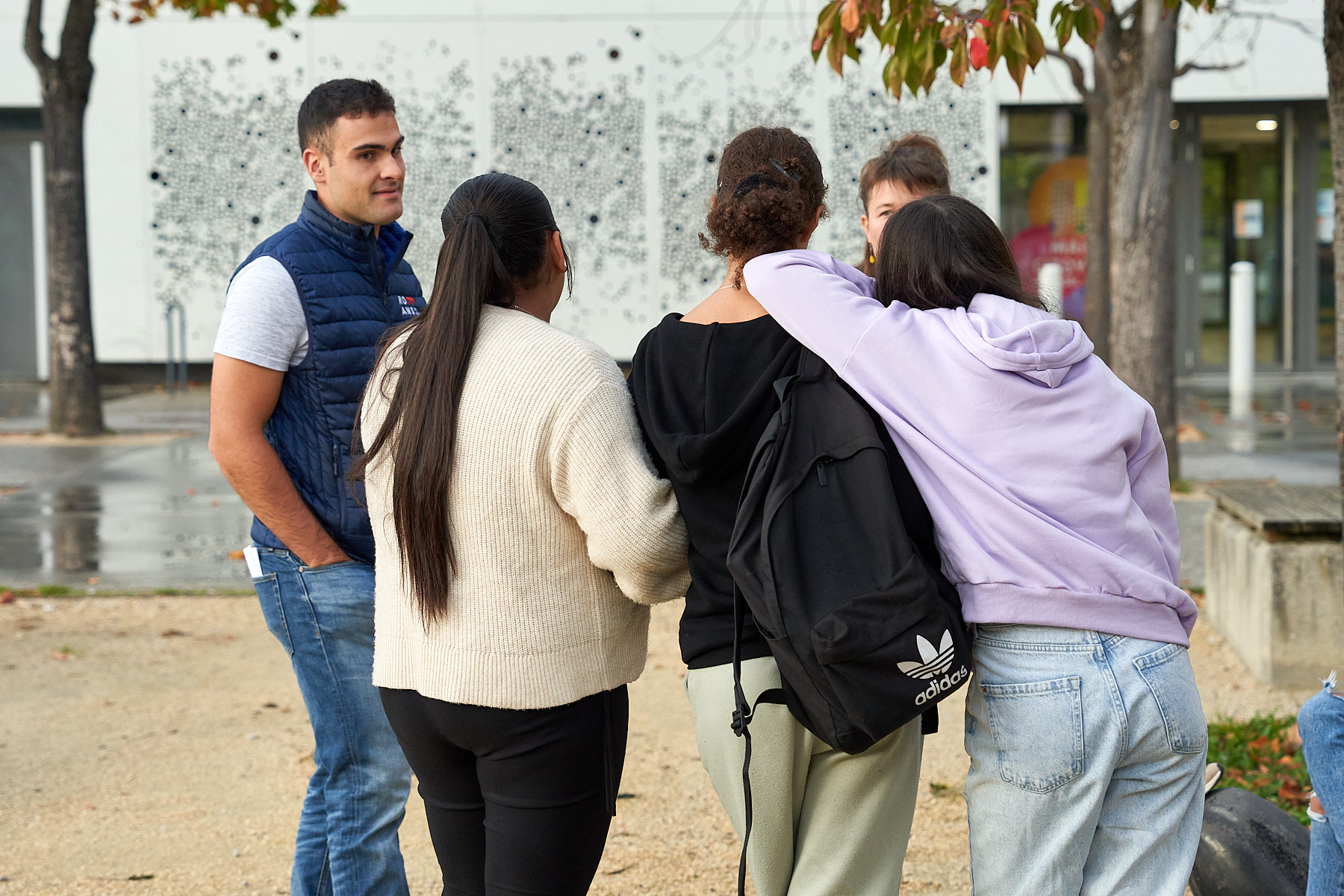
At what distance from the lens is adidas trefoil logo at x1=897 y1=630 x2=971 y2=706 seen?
1966mm

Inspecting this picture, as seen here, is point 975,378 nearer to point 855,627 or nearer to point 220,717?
point 855,627

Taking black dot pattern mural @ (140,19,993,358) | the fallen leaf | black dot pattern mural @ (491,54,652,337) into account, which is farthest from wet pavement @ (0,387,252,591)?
the fallen leaf

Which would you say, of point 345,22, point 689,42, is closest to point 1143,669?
point 689,42

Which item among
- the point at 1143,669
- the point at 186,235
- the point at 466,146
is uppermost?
the point at 466,146

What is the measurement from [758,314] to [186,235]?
50.2 ft

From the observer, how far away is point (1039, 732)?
81.6 inches

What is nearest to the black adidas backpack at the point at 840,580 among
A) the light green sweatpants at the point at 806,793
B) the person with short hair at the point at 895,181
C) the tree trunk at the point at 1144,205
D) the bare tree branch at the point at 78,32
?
the light green sweatpants at the point at 806,793

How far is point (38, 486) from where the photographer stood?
390 inches

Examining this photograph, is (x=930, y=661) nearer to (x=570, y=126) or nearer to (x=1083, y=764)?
(x=1083, y=764)

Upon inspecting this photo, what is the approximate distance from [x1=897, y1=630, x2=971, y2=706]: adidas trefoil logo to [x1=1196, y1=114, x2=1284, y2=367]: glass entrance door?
16.8 m

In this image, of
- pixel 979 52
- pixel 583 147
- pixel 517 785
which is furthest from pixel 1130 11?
pixel 583 147

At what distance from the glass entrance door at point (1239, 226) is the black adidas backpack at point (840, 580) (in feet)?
55.3

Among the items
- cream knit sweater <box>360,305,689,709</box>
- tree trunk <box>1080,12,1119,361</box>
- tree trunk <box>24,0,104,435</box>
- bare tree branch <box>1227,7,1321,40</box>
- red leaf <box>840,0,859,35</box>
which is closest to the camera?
cream knit sweater <box>360,305,689,709</box>

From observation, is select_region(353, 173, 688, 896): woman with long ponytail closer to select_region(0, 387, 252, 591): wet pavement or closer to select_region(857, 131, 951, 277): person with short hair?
select_region(857, 131, 951, 277): person with short hair
